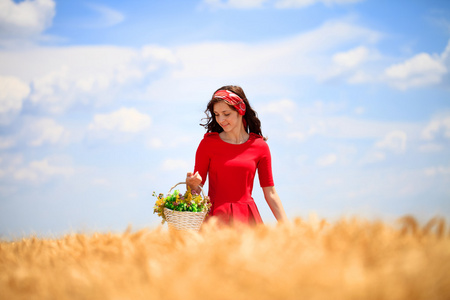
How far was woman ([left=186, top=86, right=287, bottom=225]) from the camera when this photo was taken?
13.5 feet

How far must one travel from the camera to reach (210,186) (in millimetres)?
4301

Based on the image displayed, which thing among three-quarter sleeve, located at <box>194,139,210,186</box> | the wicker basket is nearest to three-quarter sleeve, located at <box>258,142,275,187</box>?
three-quarter sleeve, located at <box>194,139,210,186</box>

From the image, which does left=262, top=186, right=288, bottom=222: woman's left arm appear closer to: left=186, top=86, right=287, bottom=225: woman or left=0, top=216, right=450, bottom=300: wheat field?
left=186, top=86, right=287, bottom=225: woman

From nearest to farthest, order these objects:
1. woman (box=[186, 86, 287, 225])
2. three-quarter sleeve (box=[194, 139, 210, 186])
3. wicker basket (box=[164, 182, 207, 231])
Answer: wicker basket (box=[164, 182, 207, 231]) → woman (box=[186, 86, 287, 225]) → three-quarter sleeve (box=[194, 139, 210, 186])

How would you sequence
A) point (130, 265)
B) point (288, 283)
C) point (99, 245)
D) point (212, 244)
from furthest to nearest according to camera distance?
point (99, 245) < point (212, 244) < point (130, 265) < point (288, 283)

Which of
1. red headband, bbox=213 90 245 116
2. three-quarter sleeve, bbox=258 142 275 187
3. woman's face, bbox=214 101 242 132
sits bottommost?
three-quarter sleeve, bbox=258 142 275 187

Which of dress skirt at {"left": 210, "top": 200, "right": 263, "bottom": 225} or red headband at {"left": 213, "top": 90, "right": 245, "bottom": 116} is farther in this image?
red headband at {"left": 213, "top": 90, "right": 245, "bottom": 116}

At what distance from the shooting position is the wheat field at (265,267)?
47.6 inches

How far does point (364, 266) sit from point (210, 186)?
116 inches

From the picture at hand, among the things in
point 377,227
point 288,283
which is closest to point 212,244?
point 288,283

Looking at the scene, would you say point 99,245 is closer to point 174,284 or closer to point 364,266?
point 174,284

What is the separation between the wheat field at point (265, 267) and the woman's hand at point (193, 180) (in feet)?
4.92

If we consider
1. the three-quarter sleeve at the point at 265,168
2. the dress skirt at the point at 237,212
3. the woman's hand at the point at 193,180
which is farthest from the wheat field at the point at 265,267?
the three-quarter sleeve at the point at 265,168

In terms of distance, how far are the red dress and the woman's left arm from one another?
0.24ft
